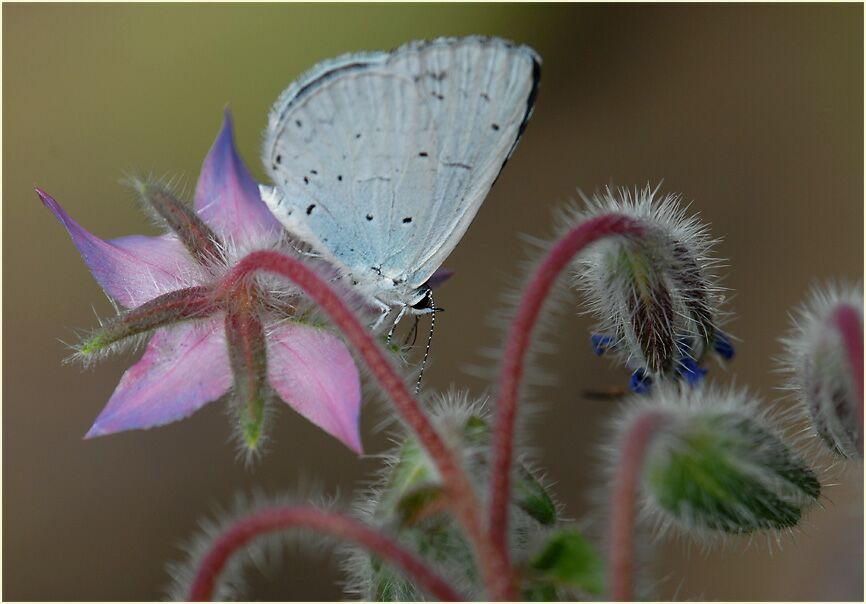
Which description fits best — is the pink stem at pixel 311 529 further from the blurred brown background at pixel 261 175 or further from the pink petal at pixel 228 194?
the blurred brown background at pixel 261 175

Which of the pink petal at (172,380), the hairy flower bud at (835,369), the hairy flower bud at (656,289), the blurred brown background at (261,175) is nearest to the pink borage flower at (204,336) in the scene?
the pink petal at (172,380)

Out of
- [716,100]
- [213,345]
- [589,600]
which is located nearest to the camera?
[589,600]

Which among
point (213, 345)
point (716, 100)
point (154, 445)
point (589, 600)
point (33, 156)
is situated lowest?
point (589, 600)

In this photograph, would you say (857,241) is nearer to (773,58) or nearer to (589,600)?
(773,58)

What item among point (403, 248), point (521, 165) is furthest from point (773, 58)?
point (403, 248)

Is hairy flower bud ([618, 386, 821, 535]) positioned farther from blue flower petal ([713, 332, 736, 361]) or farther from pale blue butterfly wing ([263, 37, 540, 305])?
pale blue butterfly wing ([263, 37, 540, 305])

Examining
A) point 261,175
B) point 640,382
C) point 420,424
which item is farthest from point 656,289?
point 261,175

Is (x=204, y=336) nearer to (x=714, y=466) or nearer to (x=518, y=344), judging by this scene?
(x=518, y=344)
